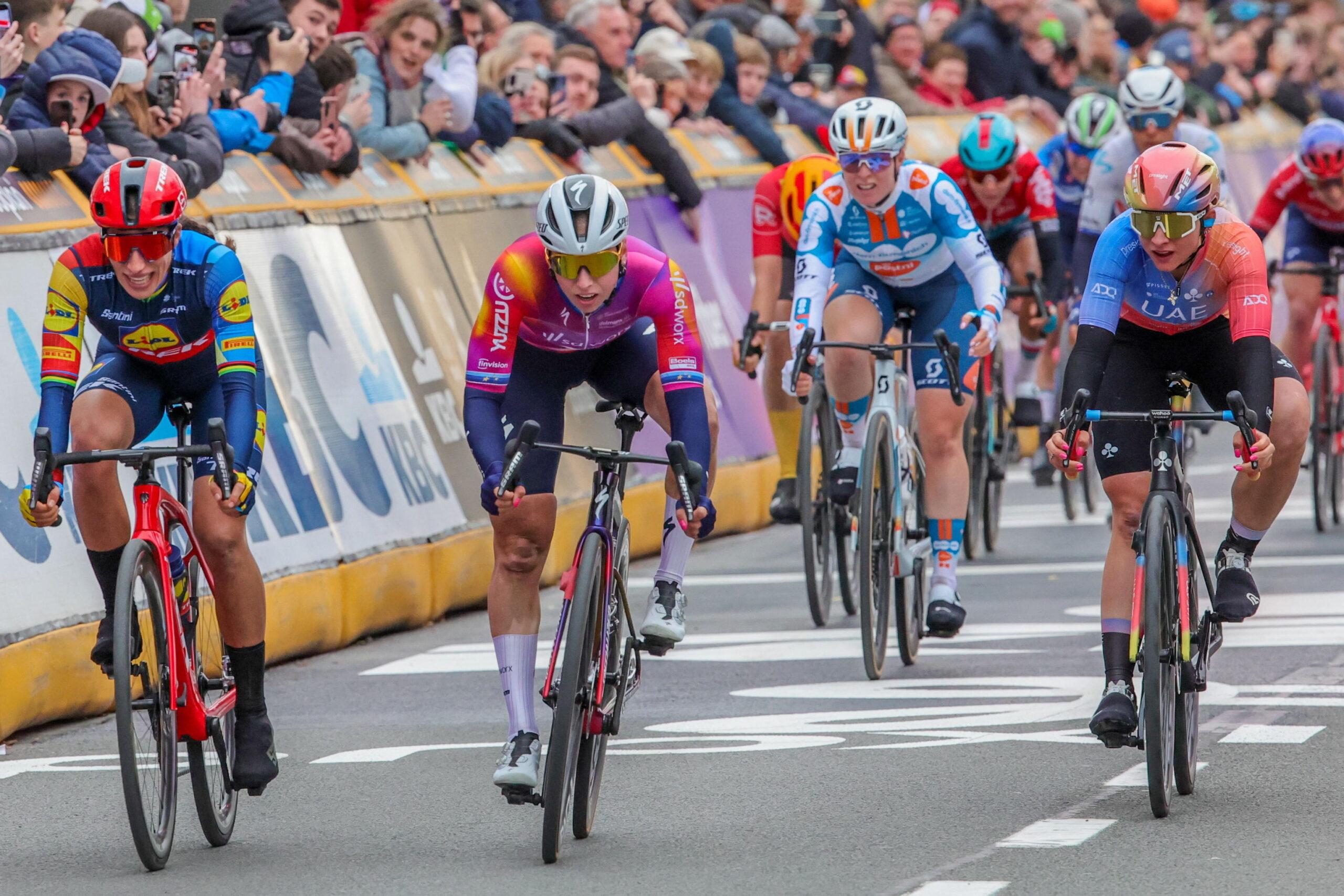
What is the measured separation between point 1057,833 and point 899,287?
13.3 ft

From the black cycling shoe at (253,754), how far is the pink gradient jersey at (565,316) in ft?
3.85

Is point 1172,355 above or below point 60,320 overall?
below

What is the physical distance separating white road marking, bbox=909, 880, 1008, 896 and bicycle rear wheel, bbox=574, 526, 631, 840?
42.8 inches

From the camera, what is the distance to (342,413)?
1073 centimetres

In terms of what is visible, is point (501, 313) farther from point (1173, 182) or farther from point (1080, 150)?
point (1080, 150)

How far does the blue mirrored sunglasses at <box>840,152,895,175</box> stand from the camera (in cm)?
938

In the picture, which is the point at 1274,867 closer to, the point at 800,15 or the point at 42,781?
the point at 42,781

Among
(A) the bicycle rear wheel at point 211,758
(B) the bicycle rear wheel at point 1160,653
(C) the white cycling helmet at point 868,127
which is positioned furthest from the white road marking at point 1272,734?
(A) the bicycle rear wheel at point 211,758

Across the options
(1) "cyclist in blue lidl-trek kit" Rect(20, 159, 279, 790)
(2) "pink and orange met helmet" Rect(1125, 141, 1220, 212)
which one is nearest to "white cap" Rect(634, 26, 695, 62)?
(1) "cyclist in blue lidl-trek kit" Rect(20, 159, 279, 790)

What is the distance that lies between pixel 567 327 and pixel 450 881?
1.74m

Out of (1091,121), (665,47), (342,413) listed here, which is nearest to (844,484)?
(342,413)

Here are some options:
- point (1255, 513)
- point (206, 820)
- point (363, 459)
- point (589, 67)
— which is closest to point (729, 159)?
point (589, 67)

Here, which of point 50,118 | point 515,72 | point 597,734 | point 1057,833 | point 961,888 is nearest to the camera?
point 961,888

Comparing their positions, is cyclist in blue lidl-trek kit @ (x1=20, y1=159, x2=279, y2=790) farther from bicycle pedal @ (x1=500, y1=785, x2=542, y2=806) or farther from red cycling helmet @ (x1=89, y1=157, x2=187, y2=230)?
bicycle pedal @ (x1=500, y1=785, x2=542, y2=806)
